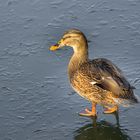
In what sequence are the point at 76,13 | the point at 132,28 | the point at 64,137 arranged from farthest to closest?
the point at 76,13 < the point at 132,28 < the point at 64,137

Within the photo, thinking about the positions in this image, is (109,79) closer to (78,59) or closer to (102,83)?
(102,83)

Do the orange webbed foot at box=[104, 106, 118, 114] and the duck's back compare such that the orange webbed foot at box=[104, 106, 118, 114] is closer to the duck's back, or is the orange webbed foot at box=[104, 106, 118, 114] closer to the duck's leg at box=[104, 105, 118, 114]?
the duck's leg at box=[104, 105, 118, 114]

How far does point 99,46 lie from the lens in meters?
8.09

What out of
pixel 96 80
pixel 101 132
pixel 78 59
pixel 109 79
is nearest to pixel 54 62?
pixel 78 59

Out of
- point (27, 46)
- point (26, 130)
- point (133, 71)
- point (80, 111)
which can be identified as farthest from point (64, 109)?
point (27, 46)

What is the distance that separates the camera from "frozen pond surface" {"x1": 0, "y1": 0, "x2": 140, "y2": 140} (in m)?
6.41

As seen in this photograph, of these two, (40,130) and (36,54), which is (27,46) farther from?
(40,130)

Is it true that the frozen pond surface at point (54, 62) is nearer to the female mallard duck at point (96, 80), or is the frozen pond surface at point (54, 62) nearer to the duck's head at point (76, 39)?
the female mallard duck at point (96, 80)

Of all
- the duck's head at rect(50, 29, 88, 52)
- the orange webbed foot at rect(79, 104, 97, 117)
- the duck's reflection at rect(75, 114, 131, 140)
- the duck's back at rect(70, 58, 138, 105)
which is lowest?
the duck's reflection at rect(75, 114, 131, 140)

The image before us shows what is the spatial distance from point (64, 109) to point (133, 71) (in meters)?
1.25

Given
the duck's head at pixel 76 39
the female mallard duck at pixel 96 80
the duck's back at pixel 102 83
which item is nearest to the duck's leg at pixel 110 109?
the female mallard duck at pixel 96 80

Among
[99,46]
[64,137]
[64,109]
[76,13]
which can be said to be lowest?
[64,137]

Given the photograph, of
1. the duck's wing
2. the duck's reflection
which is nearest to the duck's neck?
the duck's wing

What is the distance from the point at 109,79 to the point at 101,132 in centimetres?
64
